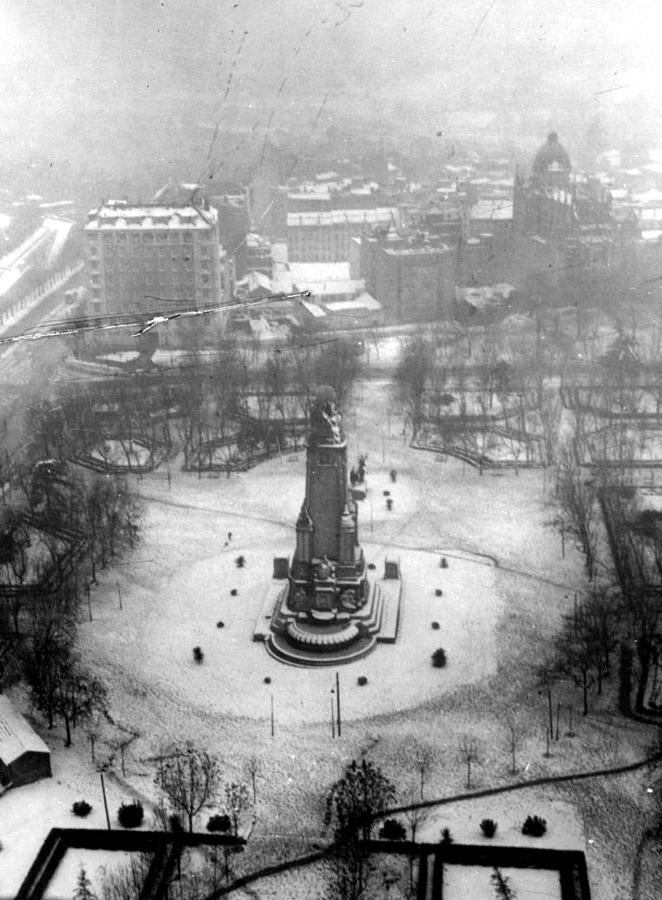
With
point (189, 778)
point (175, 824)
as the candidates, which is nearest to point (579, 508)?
point (189, 778)

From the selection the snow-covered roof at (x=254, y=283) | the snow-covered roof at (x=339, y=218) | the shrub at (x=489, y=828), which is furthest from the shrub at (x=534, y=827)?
the snow-covered roof at (x=339, y=218)

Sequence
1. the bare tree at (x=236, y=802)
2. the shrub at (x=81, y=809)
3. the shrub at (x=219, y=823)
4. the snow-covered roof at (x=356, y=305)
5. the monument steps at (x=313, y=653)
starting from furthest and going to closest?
the snow-covered roof at (x=356, y=305), the monument steps at (x=313, y=653), the shrub at (x=81, y=809), the bare tree at (x=236, y=802), the shrub at (x=219, y=823)

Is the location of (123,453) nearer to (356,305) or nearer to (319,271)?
(356,305)

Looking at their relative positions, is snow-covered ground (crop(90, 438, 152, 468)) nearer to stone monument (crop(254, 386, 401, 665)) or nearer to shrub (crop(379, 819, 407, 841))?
stone monument (crop(254, 386, 401, 665))

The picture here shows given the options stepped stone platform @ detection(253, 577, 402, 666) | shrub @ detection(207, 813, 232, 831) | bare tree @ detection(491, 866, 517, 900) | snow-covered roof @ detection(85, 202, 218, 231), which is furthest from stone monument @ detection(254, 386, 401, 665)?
snow-covered roof @ detection(85, 202, 218, 231)

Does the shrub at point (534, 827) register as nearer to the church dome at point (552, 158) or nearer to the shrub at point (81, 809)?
the shrub at point (81, 809)
